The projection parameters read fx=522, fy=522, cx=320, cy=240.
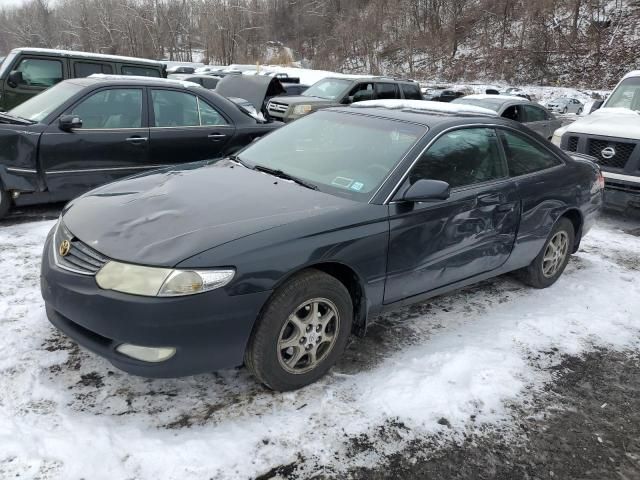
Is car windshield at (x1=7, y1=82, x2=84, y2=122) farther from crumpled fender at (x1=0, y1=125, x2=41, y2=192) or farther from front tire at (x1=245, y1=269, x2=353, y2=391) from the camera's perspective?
front tire at (x1=245, y1=269, x2=353, y2=391)

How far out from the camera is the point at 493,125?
4133 millimetres

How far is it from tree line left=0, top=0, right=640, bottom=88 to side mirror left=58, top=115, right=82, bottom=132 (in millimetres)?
37626

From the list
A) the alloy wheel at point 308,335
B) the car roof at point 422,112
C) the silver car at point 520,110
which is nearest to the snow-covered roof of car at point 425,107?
the car roof at point 422,112

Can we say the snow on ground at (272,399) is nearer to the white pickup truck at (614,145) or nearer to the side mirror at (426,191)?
the side mirror at (426,191)

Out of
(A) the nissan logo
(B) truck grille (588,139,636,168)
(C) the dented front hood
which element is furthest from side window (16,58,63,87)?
(A) the nissan logo

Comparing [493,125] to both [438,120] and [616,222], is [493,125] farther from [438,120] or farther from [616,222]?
[616,222]

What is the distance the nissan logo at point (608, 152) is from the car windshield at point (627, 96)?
1.37m

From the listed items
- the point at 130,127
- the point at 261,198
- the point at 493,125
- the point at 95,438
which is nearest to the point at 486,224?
the point at 493,125

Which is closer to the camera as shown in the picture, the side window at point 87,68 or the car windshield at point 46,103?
the car windshield at point 46,103

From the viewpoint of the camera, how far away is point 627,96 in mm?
8320

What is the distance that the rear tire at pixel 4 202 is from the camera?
5.41 metres

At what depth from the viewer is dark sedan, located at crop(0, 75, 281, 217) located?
17.8 ft

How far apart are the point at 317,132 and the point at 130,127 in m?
3.05

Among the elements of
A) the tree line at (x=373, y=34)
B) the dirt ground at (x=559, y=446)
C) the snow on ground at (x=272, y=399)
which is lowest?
the dirt ground at (x=559, y=446)
